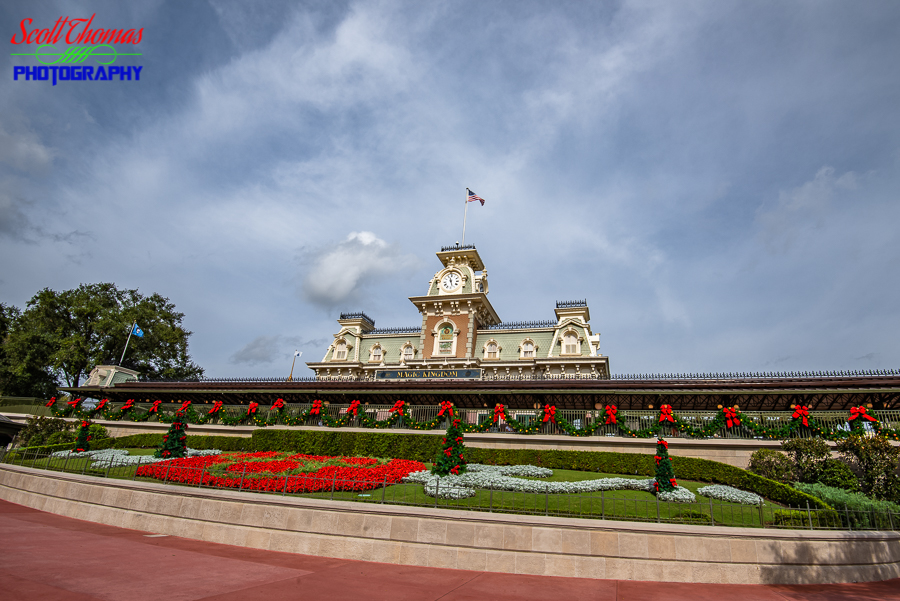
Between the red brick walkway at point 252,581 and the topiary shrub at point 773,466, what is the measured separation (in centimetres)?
663

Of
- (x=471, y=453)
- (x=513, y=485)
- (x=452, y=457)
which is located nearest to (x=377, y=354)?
(x=471, y=453)

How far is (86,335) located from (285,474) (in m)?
51.7

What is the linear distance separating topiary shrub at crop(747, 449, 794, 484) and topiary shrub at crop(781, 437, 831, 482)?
0.30 metres

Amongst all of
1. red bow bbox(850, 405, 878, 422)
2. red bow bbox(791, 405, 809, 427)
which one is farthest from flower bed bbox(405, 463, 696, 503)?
red bow bbox(850, 405, 878, 422)

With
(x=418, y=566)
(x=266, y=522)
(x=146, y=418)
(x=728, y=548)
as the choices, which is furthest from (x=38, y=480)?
(x=728, y=548)

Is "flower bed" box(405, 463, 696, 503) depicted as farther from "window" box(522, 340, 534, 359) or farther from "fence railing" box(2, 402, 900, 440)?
"window" box(522, 340, 534, 359)

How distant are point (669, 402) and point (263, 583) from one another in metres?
21.0

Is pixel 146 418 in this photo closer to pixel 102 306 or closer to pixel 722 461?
pixel 102 306

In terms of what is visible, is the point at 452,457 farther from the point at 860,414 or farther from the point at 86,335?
the point at 86,335

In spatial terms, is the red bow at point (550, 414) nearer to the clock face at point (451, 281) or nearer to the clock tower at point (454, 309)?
the clock tower at point (454, 309)

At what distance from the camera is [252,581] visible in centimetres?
739

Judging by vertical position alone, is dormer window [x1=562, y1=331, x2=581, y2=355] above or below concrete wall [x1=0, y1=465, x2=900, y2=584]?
above

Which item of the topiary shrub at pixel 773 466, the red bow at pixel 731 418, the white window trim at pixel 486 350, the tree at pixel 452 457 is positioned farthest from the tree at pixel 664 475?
the white window trim at pixel 486 350

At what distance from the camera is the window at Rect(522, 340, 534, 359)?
143ft
